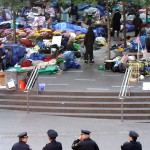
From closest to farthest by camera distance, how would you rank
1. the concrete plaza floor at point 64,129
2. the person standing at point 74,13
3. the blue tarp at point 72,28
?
the concrete plaza floor at point 64,129 < the blue tarp at point 72,28 < the person standing at point 74,13

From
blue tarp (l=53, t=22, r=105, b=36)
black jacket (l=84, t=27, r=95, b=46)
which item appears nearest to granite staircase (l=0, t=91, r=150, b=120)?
black jacket (l=84, t=27, r=95, b=46)

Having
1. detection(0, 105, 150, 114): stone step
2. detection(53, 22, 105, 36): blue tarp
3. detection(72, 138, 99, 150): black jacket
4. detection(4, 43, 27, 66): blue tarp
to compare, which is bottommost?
detection(0, 105, 150, 114): stone step

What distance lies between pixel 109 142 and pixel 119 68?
720 cm

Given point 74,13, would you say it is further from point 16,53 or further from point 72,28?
point 16,53

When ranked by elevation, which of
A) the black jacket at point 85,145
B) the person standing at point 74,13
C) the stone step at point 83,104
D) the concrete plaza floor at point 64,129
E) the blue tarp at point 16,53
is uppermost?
the person standing at point 74,13

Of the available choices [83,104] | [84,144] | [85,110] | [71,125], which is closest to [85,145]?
[84,144]

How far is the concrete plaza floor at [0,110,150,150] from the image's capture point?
1606cm

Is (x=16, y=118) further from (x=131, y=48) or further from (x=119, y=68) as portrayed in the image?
(x=131, y=48)

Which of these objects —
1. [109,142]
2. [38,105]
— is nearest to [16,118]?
[38,105]

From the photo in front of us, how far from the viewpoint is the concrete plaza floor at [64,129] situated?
16.1 meters

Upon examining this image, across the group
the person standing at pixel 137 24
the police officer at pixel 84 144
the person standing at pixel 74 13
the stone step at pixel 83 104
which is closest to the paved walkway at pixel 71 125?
the stone step at pixel 83 104

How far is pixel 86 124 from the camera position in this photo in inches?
702

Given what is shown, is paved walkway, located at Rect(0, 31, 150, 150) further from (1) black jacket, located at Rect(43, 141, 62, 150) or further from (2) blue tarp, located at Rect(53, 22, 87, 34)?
(2) blue tarp, located at Rect(53, 22, 87, 34)

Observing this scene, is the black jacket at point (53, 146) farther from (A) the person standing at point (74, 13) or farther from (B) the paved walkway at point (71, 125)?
(A) the person standing at point (74, 13)
